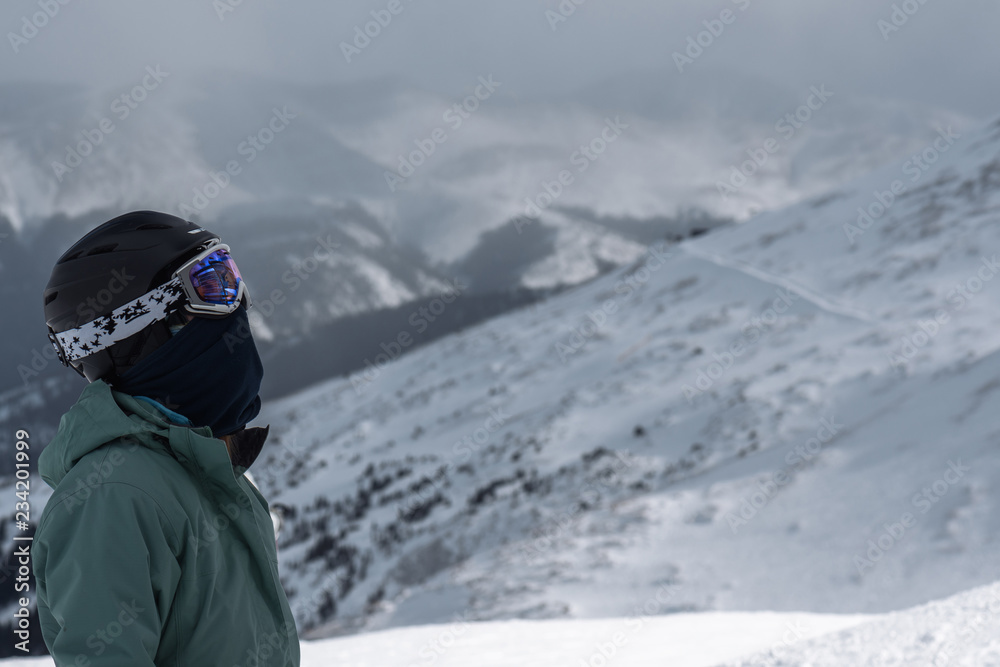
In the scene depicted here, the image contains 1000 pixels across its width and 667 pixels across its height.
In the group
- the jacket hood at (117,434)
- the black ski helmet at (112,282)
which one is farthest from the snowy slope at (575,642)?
the black ski helmet at (112,282)

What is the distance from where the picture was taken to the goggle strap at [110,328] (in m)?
1.73

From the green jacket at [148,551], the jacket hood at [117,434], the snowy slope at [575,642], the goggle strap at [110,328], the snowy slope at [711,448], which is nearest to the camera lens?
the green jacket at [148,551]

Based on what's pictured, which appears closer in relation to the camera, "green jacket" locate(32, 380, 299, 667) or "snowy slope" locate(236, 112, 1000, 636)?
"green jacket" locate(32, 380, 299, 667)

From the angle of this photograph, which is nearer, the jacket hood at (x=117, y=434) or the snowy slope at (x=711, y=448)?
the jacket hood at (x=117, y=434)

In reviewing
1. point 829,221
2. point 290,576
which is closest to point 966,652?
point 290,576

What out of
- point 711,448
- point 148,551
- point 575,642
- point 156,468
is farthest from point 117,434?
point 711,448

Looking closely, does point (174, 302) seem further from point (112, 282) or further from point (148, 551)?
point (148, 551)

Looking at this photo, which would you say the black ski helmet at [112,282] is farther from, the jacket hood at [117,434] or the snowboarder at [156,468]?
the jacket hood at [117,434]

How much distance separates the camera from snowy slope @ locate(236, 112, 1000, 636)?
12.8m

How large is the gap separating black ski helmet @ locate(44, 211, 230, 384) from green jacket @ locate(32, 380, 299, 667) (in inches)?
5.4

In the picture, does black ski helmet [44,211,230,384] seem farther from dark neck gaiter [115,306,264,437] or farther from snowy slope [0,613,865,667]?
snowy slope [0,613,865,667]

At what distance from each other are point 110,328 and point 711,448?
67.2 feet

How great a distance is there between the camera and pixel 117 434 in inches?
58.6

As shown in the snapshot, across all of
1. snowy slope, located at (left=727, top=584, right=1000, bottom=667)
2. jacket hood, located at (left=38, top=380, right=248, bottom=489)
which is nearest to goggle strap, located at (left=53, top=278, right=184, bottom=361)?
jacket hood, located at (left=38, top=380, right=248, bottom=489)
